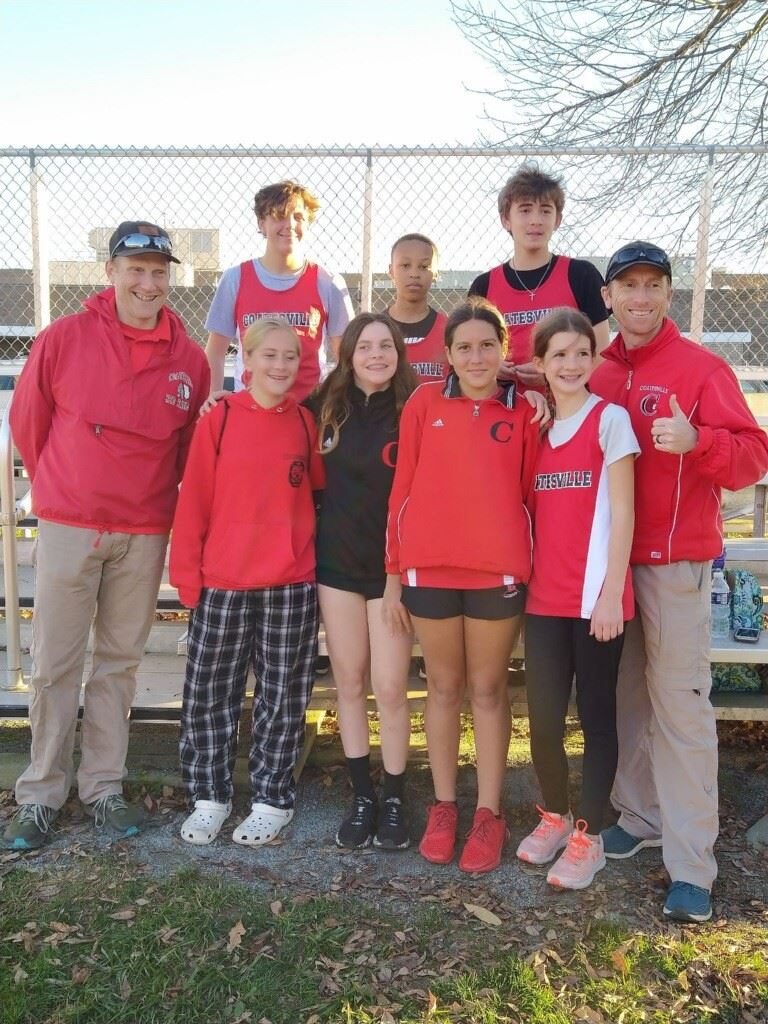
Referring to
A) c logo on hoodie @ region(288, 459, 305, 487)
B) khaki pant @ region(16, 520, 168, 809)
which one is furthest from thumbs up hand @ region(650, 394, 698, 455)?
khaki pant @ region(16, 520, 168, 809)

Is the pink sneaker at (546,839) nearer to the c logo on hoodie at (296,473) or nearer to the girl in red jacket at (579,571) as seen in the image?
the girl in red jacket at (579,571)

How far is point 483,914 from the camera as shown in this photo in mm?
3160

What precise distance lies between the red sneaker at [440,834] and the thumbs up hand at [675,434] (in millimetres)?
1701

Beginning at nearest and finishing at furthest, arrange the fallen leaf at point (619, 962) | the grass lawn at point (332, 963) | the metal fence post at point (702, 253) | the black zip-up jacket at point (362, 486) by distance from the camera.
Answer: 1. the grass lawn at point (332, 963)
2. the fallen leaf at point (619, 962)
3. the black zip-up jacket at point (362, 486)
4. the metal fence post at point (702, 253)

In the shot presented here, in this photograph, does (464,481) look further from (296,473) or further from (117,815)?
(117,815)

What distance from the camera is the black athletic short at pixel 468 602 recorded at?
10.8 feet

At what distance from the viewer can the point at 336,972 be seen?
285 centimetres

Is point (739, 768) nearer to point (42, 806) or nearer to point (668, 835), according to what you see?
point (668, 835)

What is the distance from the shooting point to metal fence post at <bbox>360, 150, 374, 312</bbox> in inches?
195

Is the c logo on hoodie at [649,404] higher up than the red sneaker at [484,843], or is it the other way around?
the c logo on hoodie at [649,404]

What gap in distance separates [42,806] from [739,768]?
10.8 ft

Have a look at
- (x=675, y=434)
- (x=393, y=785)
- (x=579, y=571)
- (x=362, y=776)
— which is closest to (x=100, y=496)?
(x=362, y=776)

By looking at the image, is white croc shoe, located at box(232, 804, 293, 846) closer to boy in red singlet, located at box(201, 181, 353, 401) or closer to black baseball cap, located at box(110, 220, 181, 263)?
boy in red singlet, located at box(201, 181, 353, 401)

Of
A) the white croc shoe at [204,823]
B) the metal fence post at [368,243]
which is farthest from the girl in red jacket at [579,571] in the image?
the metal fence post at [368,243]
